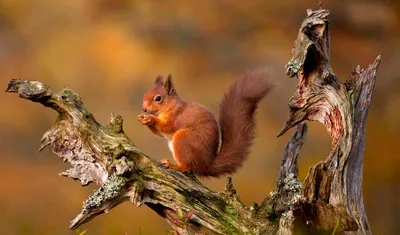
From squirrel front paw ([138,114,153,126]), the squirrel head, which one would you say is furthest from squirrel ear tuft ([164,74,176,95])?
squirrel front paw ([138,114,153,126])

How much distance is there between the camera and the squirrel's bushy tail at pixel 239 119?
2.95 m

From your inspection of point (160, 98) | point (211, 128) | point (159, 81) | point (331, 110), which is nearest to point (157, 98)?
point (160, 98)

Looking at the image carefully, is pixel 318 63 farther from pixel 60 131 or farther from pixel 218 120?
pixel 60 131

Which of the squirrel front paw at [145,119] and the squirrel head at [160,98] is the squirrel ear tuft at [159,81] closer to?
the squirrel head at [160,98]

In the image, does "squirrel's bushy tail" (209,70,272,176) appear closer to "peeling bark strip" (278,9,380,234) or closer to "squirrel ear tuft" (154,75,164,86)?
"peeling bark strip" (278,9,380,234)

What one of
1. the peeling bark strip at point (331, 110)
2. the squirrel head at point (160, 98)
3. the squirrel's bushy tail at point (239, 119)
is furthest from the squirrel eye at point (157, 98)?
the peeling bark strip at point (331, 110)

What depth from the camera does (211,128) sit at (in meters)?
2.98

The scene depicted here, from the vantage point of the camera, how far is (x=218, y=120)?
3.11 m

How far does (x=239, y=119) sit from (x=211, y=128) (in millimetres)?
146

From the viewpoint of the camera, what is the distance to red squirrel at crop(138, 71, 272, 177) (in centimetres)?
292

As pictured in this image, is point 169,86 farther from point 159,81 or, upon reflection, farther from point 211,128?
point 211,128

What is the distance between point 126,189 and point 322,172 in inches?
32.2

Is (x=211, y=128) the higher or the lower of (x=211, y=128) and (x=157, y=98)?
the lower

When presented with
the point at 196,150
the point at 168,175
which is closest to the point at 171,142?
the point at 196,150
